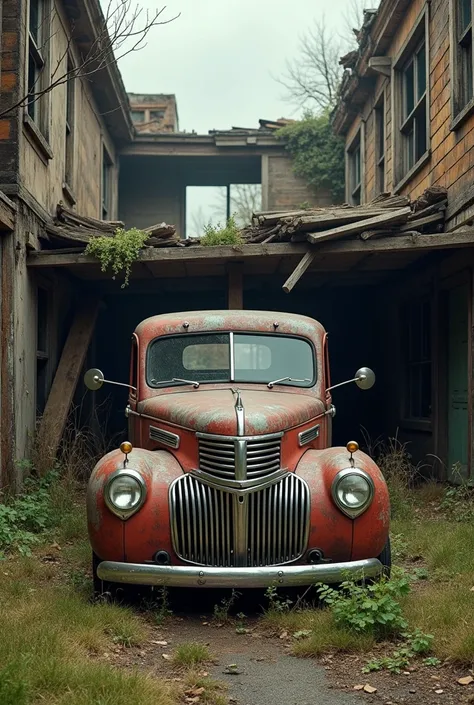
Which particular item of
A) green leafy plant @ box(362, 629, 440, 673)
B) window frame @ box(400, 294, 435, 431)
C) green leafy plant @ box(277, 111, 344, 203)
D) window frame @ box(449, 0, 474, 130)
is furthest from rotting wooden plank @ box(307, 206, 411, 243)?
green leafy plant @ box(277, 111, 344, 203)

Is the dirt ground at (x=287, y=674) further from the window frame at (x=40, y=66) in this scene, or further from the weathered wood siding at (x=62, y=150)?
the window frame at (x=40, y=66)

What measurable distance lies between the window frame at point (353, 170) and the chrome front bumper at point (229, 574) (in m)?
10.7

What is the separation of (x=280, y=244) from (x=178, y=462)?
4.32 metres

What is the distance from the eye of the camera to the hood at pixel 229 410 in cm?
515

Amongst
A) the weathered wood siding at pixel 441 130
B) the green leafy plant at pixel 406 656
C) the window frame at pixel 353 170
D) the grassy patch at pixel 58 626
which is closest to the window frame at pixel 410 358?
the weathered wood siding at pixel 441 130

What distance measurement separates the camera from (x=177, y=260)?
9.34 m

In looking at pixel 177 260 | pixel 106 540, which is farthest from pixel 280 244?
pixel 106 540

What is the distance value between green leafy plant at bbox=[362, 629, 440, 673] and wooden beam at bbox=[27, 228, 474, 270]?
521 cm

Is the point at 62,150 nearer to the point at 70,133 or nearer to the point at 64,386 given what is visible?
the point at 70,133

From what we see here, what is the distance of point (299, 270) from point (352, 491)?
4147 mm

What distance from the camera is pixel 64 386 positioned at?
33.0 ft

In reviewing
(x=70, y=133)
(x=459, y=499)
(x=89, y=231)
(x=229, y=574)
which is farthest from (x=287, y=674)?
(x=70, y=133)

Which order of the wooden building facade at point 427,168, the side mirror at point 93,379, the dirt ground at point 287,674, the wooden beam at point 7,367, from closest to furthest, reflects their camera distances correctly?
the dirt ground at point 287,674
the side mirror at point 93,379
the wooden beam at point 7,367
the wooden building facade at point 427,168

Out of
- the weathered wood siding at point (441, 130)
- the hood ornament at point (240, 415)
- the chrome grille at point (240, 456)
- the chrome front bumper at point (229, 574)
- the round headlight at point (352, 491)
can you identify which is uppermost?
the weathered wood siding at point (441, 130)
